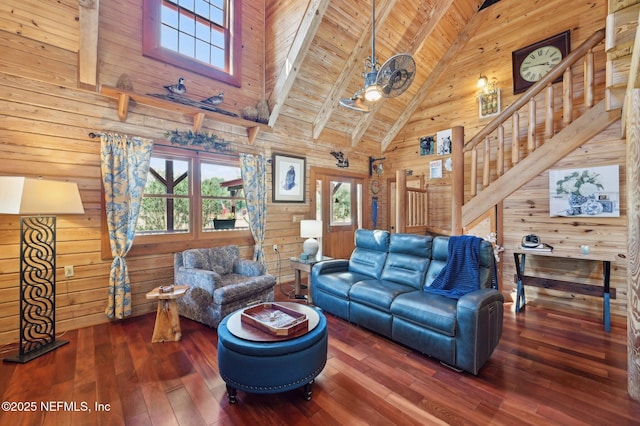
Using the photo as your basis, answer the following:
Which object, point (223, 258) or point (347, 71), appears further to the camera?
point (347, 71)

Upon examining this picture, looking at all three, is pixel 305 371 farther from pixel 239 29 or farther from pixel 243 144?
pixel 239 29

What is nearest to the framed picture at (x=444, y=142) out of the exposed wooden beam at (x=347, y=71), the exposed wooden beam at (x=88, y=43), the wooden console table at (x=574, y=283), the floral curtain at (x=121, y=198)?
the exposed wooden beam at (x=347, y=71)

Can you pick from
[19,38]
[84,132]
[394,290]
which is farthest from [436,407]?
[19,38]

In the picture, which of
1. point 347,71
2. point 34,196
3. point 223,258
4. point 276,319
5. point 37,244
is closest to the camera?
point 276,319

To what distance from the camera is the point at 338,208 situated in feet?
18.4

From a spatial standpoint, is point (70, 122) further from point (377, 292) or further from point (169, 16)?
point (377, 292)

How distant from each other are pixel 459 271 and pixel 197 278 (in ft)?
9.09

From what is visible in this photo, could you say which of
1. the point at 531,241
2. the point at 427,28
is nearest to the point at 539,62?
the point at 427,28

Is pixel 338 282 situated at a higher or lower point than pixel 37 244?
lower

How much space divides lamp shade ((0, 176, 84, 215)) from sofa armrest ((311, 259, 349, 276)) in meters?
2.49

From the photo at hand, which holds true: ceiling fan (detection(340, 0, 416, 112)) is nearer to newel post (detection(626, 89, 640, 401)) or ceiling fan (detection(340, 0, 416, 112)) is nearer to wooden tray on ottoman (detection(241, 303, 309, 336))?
newel post (detection(626, 89, 640, 401))

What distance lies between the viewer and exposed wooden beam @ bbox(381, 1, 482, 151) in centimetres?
494

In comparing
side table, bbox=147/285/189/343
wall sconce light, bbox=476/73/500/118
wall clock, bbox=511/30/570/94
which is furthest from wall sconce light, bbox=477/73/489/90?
side table, bbox=147/285/189/343

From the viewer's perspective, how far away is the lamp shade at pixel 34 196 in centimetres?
215
